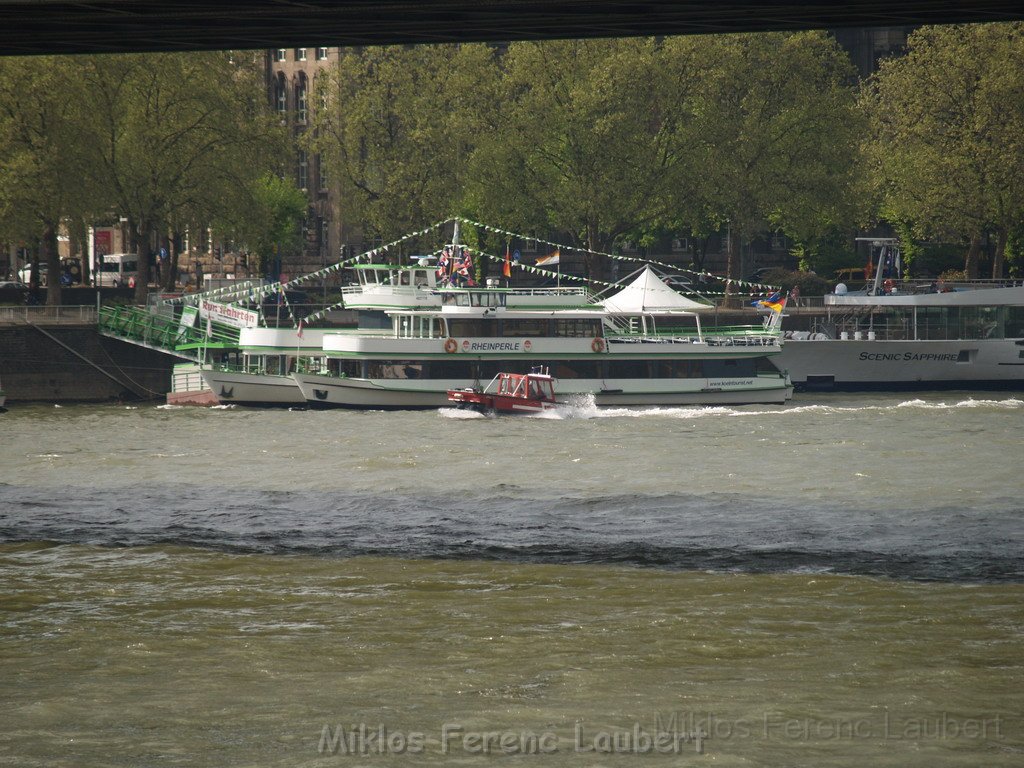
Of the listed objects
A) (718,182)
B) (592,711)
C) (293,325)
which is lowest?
(592,711)

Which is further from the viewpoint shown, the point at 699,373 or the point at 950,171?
the point at 950,171

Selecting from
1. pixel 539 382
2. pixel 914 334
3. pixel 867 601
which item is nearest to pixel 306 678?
pixel 867 601

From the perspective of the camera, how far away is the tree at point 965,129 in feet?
218

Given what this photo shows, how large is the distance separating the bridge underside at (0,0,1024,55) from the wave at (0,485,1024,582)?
776 cm

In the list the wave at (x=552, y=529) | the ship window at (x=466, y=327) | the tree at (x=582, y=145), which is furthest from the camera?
the tree at (x=582, y=145)

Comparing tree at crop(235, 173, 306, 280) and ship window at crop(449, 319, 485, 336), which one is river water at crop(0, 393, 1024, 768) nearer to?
ship window at crop(449, 319, 485, 336)

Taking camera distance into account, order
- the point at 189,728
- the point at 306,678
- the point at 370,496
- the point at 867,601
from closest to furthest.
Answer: the point at 189,728
the point at 306,678
the point at 867,601
the point at 370,496

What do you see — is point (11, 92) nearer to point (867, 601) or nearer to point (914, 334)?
point (914, 334)

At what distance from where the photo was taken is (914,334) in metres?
61.8

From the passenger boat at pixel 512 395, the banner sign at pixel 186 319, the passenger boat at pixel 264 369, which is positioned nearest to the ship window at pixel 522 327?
the passenger boat at pixel 512 395

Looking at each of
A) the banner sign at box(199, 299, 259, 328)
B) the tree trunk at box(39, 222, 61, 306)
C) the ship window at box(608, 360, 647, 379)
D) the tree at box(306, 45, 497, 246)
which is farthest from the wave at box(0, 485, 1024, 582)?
the tree at box(306, 45, 497, 246)

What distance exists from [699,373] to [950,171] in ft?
65.3

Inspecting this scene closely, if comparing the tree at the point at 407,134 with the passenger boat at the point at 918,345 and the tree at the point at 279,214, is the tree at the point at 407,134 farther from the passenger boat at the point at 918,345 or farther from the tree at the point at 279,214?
the passenger boat at the point at 918,345
